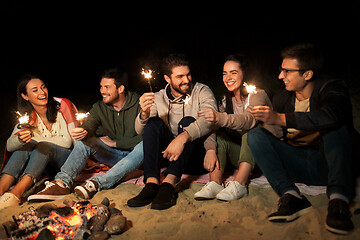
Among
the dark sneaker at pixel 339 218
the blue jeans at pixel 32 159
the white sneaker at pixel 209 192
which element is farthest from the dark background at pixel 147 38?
the dark sneaker at pixel 339 218

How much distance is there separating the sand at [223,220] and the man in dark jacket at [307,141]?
98mm

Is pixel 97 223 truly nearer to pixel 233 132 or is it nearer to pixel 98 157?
pixel 98 157

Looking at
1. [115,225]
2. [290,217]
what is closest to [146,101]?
[115,225]

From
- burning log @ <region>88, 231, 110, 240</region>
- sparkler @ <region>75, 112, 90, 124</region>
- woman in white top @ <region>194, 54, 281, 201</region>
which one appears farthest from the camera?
sparkler @ <region>75, 112, 90, 124</region>

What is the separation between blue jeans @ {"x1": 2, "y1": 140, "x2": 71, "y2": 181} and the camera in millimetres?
3732

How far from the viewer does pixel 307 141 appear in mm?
3182

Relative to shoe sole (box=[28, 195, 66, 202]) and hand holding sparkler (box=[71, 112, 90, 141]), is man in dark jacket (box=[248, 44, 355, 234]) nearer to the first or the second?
hand holding sparkler (box=[71, 112, 90, 141])

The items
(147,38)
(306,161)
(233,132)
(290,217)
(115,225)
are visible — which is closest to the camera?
(290,217)

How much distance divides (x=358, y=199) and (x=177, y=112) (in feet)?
7.03

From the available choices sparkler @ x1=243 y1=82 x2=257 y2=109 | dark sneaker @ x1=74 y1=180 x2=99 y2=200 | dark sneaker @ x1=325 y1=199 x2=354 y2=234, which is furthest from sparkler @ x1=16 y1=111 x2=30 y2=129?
dark sneaker @ x1=325 y1=199 x2=354 y2=234

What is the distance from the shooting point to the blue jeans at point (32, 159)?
12.2ft

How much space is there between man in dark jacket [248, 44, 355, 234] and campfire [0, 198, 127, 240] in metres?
1.43

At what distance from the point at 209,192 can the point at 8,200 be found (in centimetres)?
222

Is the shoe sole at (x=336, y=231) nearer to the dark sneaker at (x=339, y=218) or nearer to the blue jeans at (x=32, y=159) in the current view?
the dark sneaker at (x=339, y=218)
